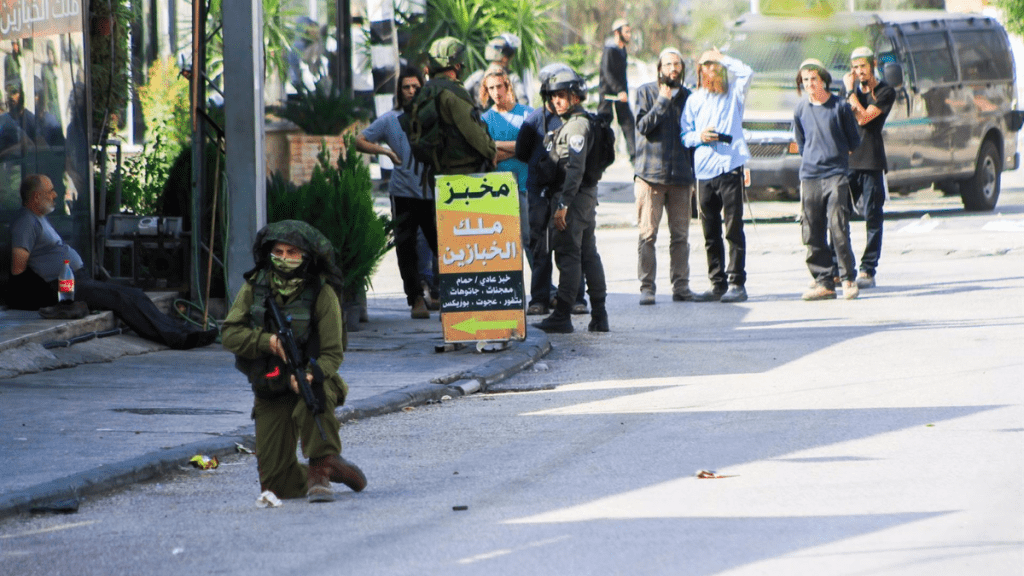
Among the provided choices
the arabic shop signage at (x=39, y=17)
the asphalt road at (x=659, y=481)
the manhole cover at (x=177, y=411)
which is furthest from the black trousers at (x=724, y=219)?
the manhole cover at (x=177, y=411)

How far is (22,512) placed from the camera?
238 inches

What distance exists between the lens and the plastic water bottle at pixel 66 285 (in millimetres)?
11070

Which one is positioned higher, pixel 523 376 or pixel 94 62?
pixel 94 62

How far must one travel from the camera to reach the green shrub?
11.9 metres

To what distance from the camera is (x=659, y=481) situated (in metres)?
6.45

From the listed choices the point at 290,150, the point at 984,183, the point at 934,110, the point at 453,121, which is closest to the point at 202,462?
the point at 453,121

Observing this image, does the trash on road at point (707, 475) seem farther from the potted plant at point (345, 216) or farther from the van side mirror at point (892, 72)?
the van side mirror at point (892, 72)

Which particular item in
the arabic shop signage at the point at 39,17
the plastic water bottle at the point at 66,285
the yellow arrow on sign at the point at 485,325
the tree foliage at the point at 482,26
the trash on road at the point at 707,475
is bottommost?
the trash on road at the point at 707,475

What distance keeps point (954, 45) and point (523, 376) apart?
554 inches

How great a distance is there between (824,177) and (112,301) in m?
6.16

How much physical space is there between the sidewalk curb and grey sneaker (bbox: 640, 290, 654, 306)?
2.99 meters

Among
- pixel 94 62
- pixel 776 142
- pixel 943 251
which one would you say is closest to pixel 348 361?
pixel 94 62

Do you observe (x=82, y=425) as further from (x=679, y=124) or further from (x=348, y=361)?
(x=679, y=124)

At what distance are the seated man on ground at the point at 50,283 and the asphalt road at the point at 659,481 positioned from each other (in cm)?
281
